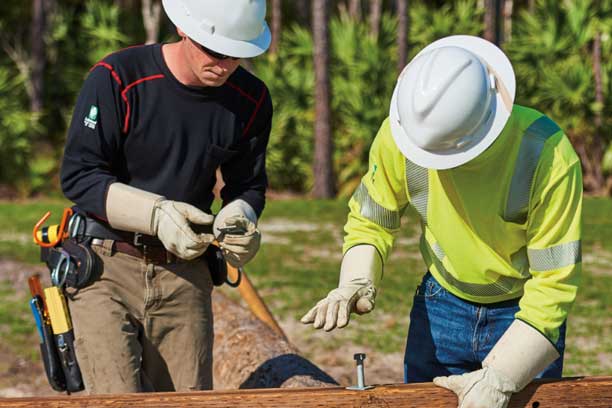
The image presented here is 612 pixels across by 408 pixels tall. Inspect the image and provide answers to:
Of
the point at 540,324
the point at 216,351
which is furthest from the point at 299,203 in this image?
the point at 540,324

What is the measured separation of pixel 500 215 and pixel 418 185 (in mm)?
302

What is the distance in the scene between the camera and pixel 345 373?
7.08 metres

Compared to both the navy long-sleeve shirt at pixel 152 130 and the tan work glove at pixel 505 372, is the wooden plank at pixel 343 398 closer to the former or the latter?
the tan work glove at pixel 505 372

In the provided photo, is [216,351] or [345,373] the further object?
[345,373]

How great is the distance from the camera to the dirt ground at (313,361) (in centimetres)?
692

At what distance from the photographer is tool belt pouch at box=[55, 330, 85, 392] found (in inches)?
177

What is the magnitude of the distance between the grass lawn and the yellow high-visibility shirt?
12.1 feet

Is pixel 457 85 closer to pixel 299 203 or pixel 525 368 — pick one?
pixel 525 368

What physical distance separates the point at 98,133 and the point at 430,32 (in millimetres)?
14442

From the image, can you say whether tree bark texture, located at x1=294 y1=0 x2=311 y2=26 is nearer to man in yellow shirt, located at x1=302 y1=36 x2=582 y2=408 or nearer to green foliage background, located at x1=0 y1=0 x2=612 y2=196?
green foliage background, located at x1=0 y1=0 x2=612 y2=196

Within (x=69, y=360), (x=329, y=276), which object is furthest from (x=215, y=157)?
(x=329, y=276)

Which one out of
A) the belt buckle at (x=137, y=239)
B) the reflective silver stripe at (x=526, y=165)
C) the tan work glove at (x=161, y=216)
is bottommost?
the belt buckle at (x=137, y=239)

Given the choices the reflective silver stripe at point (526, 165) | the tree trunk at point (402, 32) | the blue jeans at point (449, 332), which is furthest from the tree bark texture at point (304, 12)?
the reflective silver stripe at point (526, 165)

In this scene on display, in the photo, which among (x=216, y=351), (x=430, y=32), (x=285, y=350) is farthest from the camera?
(x=430, y=32)
